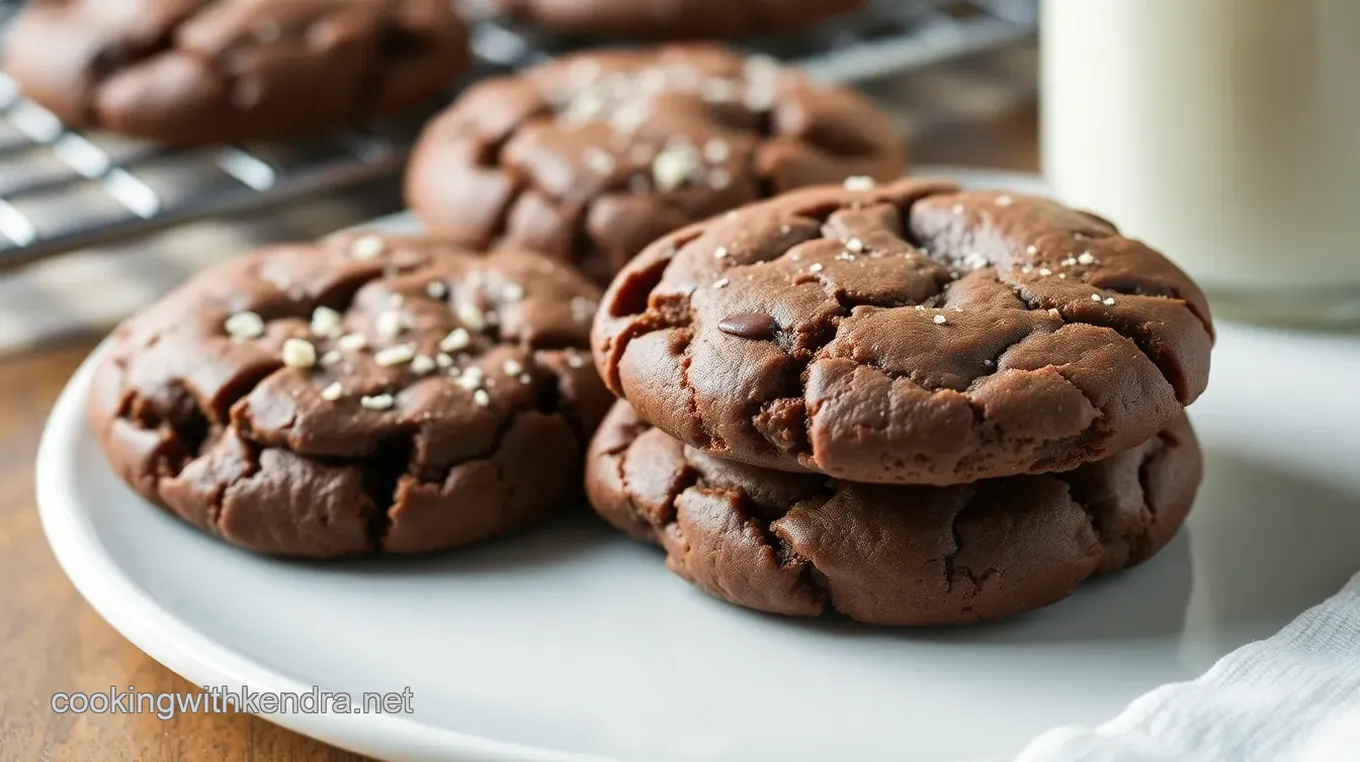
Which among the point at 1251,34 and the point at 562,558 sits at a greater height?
the point at 1251,34

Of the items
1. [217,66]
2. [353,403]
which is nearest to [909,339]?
[353,403]

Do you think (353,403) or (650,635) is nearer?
(650,635)

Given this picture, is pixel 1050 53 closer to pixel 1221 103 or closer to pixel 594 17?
pixel 1221 103

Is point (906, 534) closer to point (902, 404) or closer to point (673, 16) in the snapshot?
point (902, 404)

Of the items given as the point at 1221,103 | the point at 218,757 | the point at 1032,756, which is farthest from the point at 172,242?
the point at 1032,756

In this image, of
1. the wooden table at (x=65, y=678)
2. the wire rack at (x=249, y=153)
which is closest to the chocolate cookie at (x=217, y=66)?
the wire rack at (x=249, y=153)

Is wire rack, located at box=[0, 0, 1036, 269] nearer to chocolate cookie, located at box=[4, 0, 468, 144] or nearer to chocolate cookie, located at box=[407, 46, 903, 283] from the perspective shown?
chocolate cookie, located at box=[4, 0, 468, 144]
